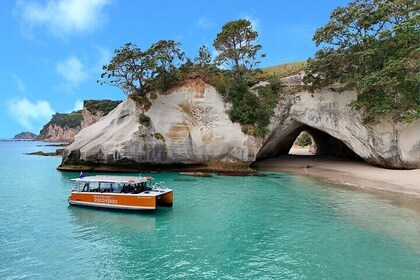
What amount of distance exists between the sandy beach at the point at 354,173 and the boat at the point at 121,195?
1657 centimetres

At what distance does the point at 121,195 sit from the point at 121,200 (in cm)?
30

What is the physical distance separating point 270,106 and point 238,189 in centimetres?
1353

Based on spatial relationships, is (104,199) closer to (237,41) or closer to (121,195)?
(121,195)

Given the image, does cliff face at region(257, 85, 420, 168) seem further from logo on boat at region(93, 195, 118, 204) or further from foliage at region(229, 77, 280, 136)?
logo on boat at region(93, 195, 118, 204)

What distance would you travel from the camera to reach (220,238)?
1366 cm

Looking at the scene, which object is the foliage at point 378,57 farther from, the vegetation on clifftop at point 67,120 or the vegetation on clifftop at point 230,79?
the vegetation on clifftop at point 67,120

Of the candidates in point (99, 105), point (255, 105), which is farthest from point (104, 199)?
point (99, 105)

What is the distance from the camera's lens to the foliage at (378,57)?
2673cm

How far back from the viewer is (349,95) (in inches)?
1294

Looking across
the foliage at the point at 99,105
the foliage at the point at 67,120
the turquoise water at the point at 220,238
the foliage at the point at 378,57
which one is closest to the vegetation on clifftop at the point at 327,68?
the foliage at the point at 378,57

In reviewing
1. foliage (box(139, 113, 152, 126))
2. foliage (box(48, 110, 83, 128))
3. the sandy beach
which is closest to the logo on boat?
foliage (box(139, 113, 152, 126))

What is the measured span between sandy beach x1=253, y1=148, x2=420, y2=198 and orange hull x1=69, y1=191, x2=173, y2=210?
53.8ft

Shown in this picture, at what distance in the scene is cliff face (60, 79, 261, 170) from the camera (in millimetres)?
33969

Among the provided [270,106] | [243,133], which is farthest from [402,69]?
[243,133]
